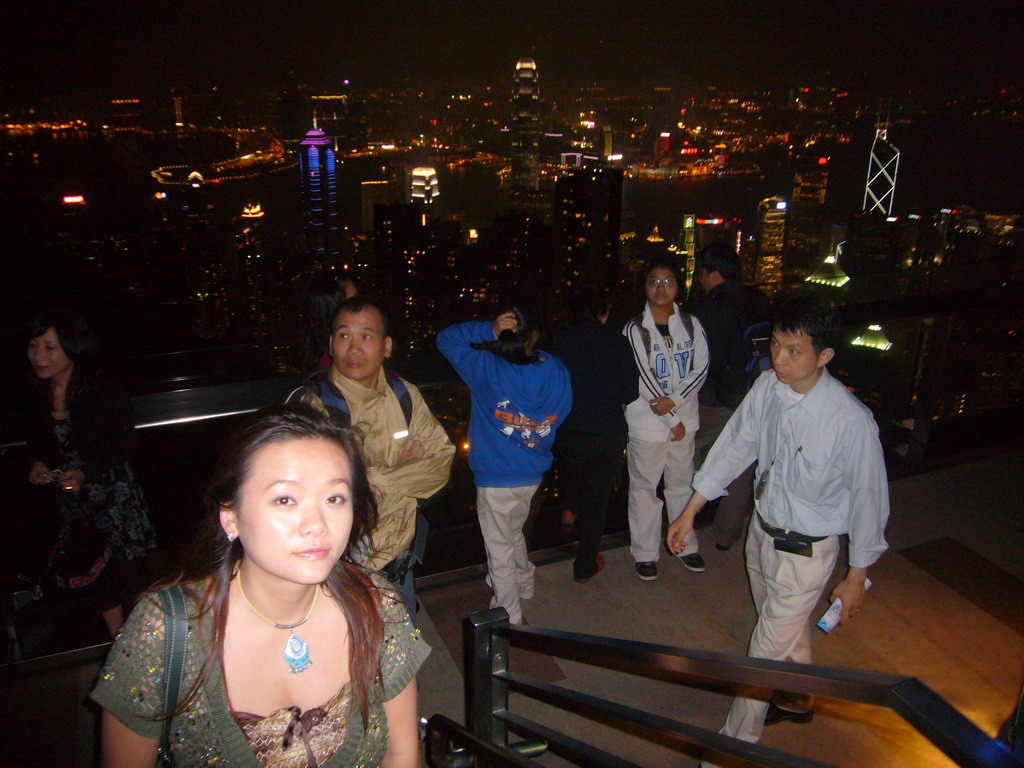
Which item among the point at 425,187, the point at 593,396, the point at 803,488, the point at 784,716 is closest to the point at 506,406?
the point at 593,396

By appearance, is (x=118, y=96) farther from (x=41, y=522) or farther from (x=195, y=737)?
(x=195, y=737)

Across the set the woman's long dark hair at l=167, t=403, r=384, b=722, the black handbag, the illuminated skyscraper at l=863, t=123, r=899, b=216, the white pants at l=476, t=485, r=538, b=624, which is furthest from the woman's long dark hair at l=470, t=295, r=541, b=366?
the illuminated skyscraper at l=863, t=123, r=899, b=216

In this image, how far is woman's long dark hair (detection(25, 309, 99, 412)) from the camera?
291 cm

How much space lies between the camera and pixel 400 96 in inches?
846

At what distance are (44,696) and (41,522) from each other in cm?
83

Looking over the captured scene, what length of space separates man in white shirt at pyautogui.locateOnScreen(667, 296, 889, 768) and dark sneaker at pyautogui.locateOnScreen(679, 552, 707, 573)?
1.20 meters

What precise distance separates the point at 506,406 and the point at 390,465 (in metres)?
0.70

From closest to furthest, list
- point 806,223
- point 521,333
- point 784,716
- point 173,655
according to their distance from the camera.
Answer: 1. point 173,655
2. point 784,716
3. point 521,333
4. point 806,223

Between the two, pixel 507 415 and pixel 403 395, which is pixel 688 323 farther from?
pixel 403 395

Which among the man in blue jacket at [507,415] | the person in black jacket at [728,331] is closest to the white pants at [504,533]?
the man in blue jacket at [507,415]

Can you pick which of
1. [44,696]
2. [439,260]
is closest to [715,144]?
[439,260]

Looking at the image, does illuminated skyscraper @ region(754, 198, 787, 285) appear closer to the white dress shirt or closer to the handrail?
the white dress shirt

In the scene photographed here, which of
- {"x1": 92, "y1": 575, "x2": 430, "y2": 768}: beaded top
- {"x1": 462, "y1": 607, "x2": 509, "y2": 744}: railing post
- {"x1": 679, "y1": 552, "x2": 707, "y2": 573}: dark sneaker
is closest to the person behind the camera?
{"x1": 92, "y1": 575, "x2": 430, "y2": 768}: beaded top

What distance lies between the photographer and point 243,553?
A: 1.50 meters
